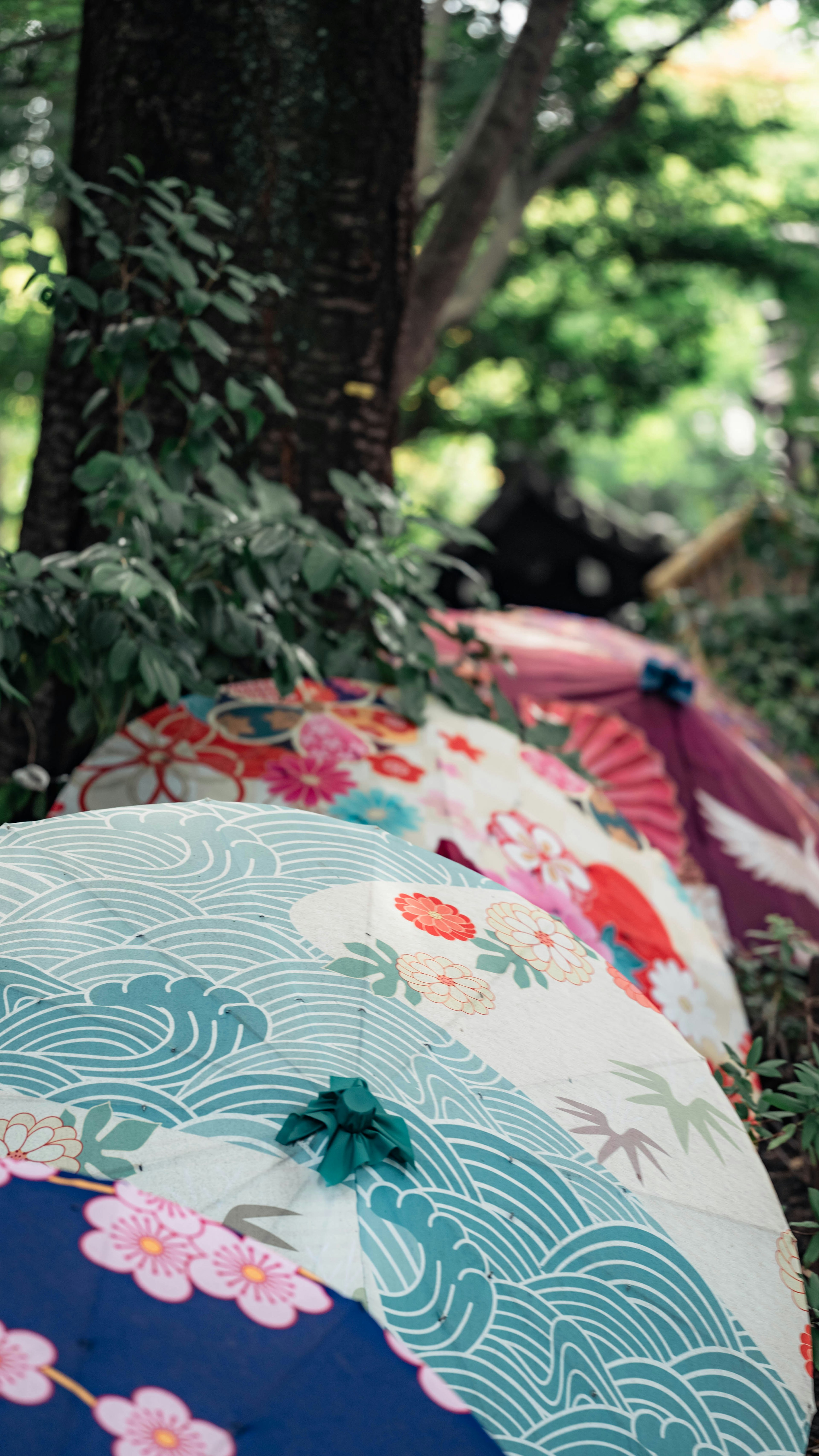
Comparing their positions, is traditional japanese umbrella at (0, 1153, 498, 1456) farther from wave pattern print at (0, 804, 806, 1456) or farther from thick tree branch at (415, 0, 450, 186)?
thick tree branch at (415, 0, 450, 186)

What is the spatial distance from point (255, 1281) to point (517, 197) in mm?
4924

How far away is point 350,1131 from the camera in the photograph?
42.9 inches

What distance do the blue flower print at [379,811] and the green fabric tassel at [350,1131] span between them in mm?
861

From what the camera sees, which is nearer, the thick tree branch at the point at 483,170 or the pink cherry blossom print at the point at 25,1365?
the pink cherry blossom print at the point at 25,1365

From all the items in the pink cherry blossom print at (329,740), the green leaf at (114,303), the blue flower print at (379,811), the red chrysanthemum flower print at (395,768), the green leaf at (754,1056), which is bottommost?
the green leaf at (754,1056)

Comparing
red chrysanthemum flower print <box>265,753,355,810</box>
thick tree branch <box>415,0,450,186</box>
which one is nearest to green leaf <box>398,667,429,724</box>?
red chrysanthemum flower print <box>265,753,355,810</box>

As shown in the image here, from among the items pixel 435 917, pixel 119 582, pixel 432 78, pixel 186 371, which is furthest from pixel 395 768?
pixel 432 78

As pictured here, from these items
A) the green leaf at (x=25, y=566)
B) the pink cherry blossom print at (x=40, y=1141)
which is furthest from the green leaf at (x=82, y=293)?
the pink cherry blossom print at (x=40, y=1141)

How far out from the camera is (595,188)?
8219 mm

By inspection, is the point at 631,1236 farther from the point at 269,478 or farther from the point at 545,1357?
the point at 269,478

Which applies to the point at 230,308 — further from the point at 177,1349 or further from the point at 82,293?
the point at 177,1349

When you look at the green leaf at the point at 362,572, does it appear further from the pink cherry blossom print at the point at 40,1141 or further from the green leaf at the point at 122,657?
the pink cherry blossom print at the point at 40,1141

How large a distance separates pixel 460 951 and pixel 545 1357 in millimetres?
455

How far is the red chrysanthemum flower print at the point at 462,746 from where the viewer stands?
86.4 inches
